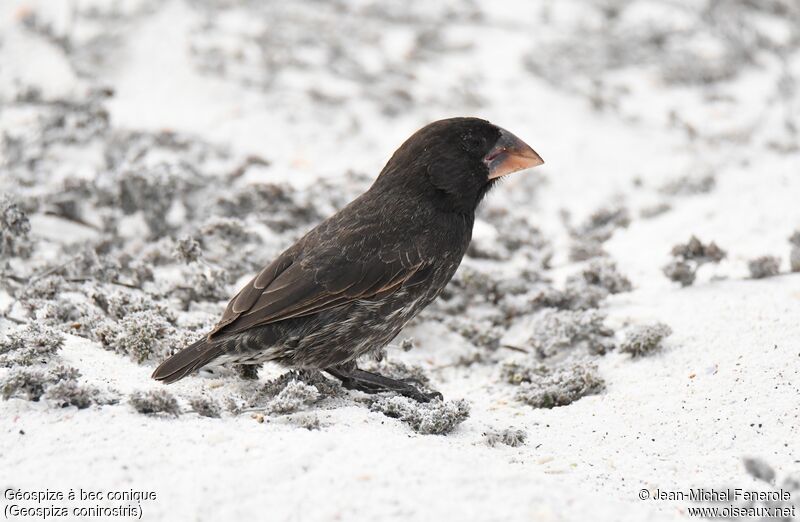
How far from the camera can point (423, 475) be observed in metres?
3.02

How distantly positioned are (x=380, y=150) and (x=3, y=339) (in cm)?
432

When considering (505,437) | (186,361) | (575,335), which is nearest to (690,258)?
(575,335)

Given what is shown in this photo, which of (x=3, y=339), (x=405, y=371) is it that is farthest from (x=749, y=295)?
(x=3, y=339)

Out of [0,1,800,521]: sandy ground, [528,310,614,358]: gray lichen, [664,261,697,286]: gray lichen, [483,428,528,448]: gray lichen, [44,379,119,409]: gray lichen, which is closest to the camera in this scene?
[0,1,800,521]: sandy ground

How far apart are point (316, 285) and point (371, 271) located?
0.25m

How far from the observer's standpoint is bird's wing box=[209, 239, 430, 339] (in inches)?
154

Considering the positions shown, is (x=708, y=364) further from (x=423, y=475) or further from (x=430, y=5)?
(x=430, y=5)

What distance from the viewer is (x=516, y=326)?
204 inches

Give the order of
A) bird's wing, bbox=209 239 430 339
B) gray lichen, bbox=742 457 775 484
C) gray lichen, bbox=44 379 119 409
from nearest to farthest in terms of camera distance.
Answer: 1. gray lichen, bbox=742 457 775 484
2. gray lichen, bbox=44 379 119 409
3. bird's wing, bbox=209 239 430 339

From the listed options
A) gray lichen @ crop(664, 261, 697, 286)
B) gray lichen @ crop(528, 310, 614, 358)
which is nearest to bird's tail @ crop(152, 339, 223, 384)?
gray lichen @ crop(528, 310, 614, 358)

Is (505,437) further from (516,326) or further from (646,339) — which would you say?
(516,326)

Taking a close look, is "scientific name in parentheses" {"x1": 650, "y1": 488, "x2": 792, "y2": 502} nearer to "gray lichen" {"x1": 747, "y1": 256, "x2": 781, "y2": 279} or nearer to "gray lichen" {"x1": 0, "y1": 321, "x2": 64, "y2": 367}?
"gray lichen" {"x1": 747, "y1": 256, "x2": 781, "y2": 279}

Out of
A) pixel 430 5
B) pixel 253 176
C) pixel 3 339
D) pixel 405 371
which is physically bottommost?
pixel 405 371

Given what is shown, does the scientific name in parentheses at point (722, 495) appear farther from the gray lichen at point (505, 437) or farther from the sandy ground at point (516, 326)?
the gray lichen at point (505, 437)
